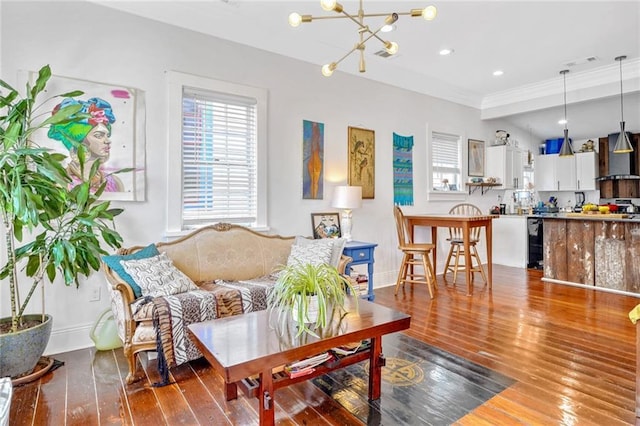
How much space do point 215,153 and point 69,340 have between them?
2.00m

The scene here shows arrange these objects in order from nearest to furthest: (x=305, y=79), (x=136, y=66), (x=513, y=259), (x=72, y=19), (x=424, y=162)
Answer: (x=72, y=19) < (x=136, y=66) < (x=305, y=79) < (x=424, y=162) < (x=513, y=259)

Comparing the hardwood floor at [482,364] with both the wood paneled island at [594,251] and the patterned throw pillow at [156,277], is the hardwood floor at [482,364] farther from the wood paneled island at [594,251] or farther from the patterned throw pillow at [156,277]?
the wood paneled island at [594,251]

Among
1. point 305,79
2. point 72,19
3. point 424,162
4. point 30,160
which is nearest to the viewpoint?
point 30,160

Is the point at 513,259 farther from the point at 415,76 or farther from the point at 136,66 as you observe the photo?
the point at 136,66

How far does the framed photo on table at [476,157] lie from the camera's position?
6.16m

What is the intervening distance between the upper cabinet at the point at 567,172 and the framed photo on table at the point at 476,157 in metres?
2.08

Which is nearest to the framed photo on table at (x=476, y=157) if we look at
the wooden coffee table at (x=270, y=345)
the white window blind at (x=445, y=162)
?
the white window blind at (x=445, y=162)

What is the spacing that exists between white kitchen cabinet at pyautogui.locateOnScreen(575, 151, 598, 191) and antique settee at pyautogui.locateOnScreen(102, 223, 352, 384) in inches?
261

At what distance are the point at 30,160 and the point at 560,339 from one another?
423 cm

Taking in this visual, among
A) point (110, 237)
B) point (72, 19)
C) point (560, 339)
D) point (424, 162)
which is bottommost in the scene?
point (560, 339)

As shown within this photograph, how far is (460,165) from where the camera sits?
6.02 meters

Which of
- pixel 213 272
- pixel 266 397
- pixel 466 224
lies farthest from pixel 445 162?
pixel 266 397

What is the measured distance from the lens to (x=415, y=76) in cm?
512

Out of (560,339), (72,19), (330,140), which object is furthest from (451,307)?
(72,19)
